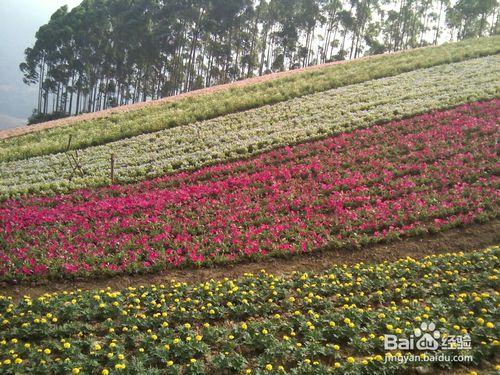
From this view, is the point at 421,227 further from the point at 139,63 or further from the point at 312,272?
the point at 139,63

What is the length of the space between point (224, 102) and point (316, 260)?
23.3m

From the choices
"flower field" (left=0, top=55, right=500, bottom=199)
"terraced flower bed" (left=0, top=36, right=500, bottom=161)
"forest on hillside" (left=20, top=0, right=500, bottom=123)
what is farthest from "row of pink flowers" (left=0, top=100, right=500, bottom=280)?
"forest on hillside" (left=20, top=0, right=500, bottom=123)

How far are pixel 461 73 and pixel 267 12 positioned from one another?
49244mm

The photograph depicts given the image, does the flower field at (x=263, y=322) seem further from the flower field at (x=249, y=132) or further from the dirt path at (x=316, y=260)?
the flower field at (x=249, y=132)

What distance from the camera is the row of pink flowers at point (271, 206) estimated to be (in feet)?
39.8

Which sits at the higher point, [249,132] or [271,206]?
[249,132]

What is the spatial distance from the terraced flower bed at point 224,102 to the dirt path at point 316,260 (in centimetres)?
1890

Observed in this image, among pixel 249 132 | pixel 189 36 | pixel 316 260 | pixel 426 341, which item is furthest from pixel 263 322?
pixel 189 36

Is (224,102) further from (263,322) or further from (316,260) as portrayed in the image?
(263,322)

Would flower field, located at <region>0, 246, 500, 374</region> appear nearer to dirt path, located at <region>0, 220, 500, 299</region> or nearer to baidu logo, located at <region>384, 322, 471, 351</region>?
baidu logo, located at <region>384, 322, 471, 351</region>

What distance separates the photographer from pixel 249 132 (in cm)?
2412

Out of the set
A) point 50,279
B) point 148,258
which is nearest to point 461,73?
point 148,258

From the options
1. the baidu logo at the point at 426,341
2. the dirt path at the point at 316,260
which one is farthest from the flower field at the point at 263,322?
the dirt path at the point at 316,260

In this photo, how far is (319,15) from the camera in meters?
71.7
